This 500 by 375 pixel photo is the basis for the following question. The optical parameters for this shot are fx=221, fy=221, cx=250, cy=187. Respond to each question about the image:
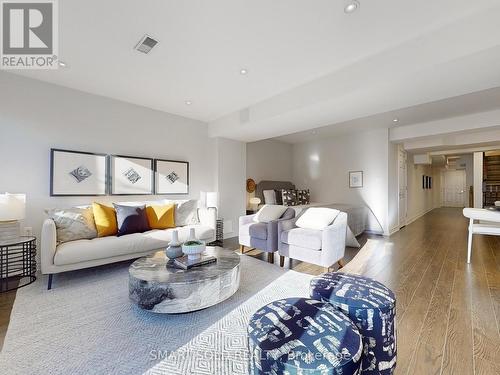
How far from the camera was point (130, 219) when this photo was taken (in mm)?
3256

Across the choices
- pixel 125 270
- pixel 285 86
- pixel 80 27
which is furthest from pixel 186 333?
pixel 285 86

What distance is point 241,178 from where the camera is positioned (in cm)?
539

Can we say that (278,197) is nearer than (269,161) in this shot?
Yes

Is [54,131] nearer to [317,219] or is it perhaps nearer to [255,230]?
[255,230]

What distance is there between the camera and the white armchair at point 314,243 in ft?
9.32

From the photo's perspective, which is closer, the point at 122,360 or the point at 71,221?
the point at 122,360

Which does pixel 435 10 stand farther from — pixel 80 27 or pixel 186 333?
pixel 186 333

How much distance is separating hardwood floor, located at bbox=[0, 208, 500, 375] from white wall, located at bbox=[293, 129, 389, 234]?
149 centimetres

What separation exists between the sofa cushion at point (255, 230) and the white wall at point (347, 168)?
3729mm

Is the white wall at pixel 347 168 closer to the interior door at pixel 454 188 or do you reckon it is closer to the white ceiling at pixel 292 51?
the white ceiling at pixel 292 51

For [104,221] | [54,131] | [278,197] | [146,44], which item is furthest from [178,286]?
[278,197]

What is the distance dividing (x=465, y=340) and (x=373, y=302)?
1136 mm

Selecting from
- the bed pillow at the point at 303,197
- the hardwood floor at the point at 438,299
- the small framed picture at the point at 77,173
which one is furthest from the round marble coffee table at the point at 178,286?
the bed pillow at the point at 303,197

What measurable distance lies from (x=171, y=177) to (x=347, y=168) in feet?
15.8
